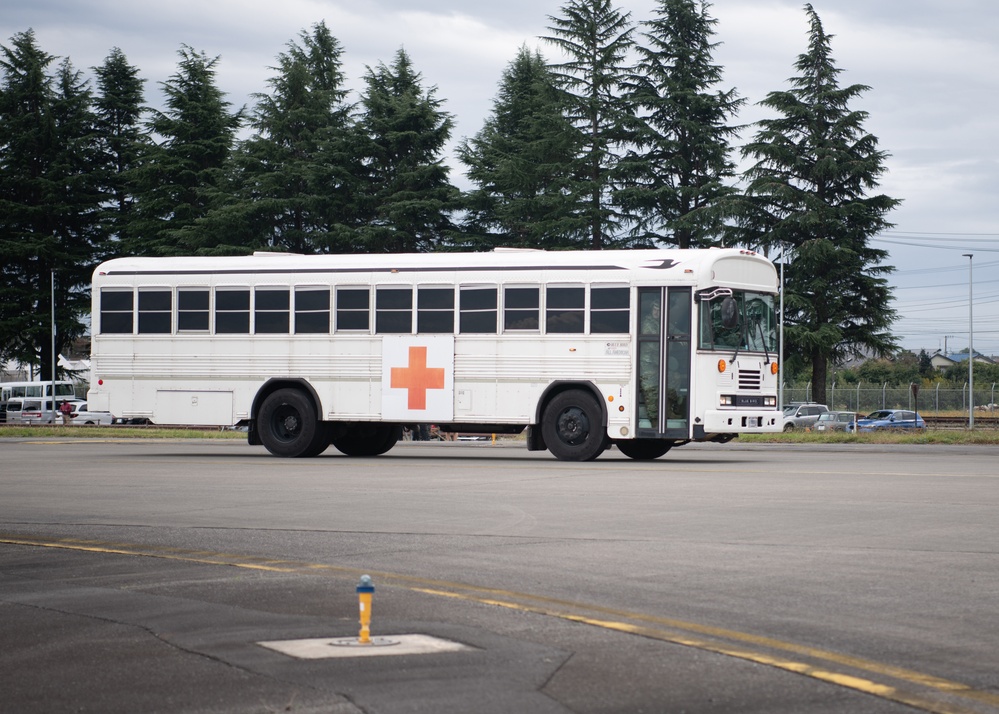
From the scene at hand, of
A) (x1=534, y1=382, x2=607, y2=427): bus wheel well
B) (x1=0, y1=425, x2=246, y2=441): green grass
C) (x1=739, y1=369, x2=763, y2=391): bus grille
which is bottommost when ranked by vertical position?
(x1=0, y1=425, x2=246, y2=441): green grass

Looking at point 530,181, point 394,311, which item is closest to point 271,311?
point 394,311

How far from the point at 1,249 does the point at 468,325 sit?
5127 cm

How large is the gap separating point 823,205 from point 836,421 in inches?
366

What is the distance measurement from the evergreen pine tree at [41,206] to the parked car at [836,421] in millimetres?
38274

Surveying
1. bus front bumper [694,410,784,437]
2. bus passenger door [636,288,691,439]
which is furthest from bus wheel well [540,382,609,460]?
bus front bumper [694,410,784,437]

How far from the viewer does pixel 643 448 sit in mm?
24984


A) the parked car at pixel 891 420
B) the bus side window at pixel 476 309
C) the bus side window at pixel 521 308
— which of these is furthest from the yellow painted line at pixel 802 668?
the parked car at pixel 891 420

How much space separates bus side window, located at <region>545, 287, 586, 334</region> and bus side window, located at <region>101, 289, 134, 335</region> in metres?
8.37

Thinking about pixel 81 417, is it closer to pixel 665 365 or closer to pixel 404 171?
pixel 404 171

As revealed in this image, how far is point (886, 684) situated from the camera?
6.09 meters

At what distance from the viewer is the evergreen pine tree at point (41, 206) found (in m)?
70.4

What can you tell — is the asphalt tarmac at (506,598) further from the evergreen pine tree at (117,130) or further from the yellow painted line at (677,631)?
the evergreen pine tree at (117,130)

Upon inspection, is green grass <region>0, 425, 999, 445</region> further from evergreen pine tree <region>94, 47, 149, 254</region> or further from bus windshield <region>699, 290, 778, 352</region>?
evergreen pine tree <region>94, 47, 149, 254</region>

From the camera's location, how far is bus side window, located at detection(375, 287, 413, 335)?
24.8m
